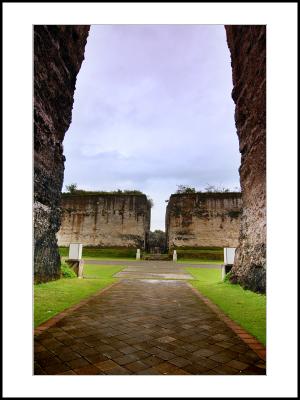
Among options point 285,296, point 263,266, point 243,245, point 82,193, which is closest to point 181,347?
point 285,296

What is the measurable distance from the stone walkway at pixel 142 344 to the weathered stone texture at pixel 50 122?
10.3ft

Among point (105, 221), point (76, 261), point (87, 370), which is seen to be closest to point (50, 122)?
point (76, 261)

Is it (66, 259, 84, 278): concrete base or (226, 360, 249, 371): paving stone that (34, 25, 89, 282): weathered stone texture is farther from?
(226, 360, 249, 371): paving stone

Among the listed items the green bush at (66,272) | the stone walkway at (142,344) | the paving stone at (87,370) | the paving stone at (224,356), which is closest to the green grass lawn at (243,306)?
the stone walkway at (142,344)

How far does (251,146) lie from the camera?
7.79 metres

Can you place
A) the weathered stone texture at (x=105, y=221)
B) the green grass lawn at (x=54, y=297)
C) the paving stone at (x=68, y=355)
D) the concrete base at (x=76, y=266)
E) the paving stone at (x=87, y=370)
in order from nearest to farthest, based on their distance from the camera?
the paving stone at (x=87, y=370) < the paving stone at (x=68, y=355) < the green grass lawn at (x=54, y=297) < the concrete base at (x=76, y=266) < the weathered stone texture at (x=105, y=221)

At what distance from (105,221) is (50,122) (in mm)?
18937

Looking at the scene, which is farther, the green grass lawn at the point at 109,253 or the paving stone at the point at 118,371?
the green grass lawn at the point at 109,253

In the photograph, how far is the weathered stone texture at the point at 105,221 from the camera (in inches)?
995

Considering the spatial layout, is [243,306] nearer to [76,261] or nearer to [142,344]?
[142,344]

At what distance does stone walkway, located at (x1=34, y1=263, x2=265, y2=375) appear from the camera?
229 centimetres

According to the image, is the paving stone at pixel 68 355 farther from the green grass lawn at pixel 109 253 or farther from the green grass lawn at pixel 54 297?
the green grass lawn at pixel 109 253

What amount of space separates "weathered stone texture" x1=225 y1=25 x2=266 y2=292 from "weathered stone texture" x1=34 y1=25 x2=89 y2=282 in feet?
16.1

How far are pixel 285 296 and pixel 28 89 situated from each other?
8.11 feet
